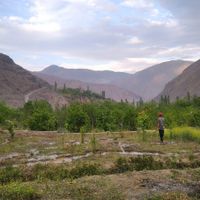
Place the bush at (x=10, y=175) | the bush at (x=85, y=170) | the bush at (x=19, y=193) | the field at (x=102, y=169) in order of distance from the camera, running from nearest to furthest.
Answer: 1. the bush at (x=19, y=193)
2. the field at (x=102, y=169)
3. the bush at (x=10, y=175)
4. the bush at (x=85, y=170)

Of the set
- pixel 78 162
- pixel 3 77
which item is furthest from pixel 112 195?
pixel 3 77

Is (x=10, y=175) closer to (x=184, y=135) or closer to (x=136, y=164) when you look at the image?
(x=136, y=164)

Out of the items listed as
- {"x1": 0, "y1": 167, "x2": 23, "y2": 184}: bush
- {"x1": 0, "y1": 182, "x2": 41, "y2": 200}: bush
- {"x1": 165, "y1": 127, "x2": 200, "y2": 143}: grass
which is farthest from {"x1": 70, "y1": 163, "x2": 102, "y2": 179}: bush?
{"x1": 165, "y1": 127, "x2": 200, "y2": 143}: grass

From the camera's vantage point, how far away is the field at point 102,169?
1484cm

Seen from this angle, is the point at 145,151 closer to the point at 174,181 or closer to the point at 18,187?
the point at 174,181

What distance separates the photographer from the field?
14.8 meters

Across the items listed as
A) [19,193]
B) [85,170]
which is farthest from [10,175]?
[19,193]

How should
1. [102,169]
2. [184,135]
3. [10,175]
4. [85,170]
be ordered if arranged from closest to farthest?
1. [10,175]
2. [85,170]
3. [102,169]
4. [184,135]

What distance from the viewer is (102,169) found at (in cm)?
2002

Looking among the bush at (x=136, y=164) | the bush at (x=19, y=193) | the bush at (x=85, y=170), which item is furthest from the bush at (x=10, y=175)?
the bush at (x=136, y=164)

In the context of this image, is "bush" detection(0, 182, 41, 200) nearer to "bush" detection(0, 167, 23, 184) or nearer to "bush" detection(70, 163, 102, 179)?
"bush" detection(0, 167, 23, 184)

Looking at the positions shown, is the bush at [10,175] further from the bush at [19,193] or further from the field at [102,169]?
the bush at [19,193]

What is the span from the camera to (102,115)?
54.1 meters

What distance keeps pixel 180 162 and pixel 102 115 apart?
106 ft
